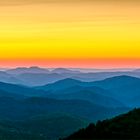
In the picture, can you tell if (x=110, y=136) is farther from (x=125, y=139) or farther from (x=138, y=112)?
(x=138, y=112)

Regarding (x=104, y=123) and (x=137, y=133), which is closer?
(x=137, y=133)

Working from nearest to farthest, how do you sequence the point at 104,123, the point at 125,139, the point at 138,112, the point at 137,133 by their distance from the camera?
the point at 125,139 → the point at 137,133 → the point at 104,123 → the point at 138,112

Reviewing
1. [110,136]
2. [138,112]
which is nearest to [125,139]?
[110,136]

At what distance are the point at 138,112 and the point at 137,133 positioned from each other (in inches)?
1775

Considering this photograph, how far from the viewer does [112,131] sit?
15712 cm

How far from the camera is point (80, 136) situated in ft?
491

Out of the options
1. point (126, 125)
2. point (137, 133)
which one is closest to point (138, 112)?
point (126, 125)

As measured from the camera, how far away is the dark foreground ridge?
479ft

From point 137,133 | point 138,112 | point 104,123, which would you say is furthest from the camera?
point 138,112

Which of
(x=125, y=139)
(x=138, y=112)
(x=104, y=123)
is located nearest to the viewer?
(x=125, y=139)

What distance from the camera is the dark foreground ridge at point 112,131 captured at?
479ft

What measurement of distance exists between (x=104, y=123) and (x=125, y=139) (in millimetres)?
27749

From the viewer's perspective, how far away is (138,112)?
19725cm

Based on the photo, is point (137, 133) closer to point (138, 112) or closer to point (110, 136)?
point (110, 136)
